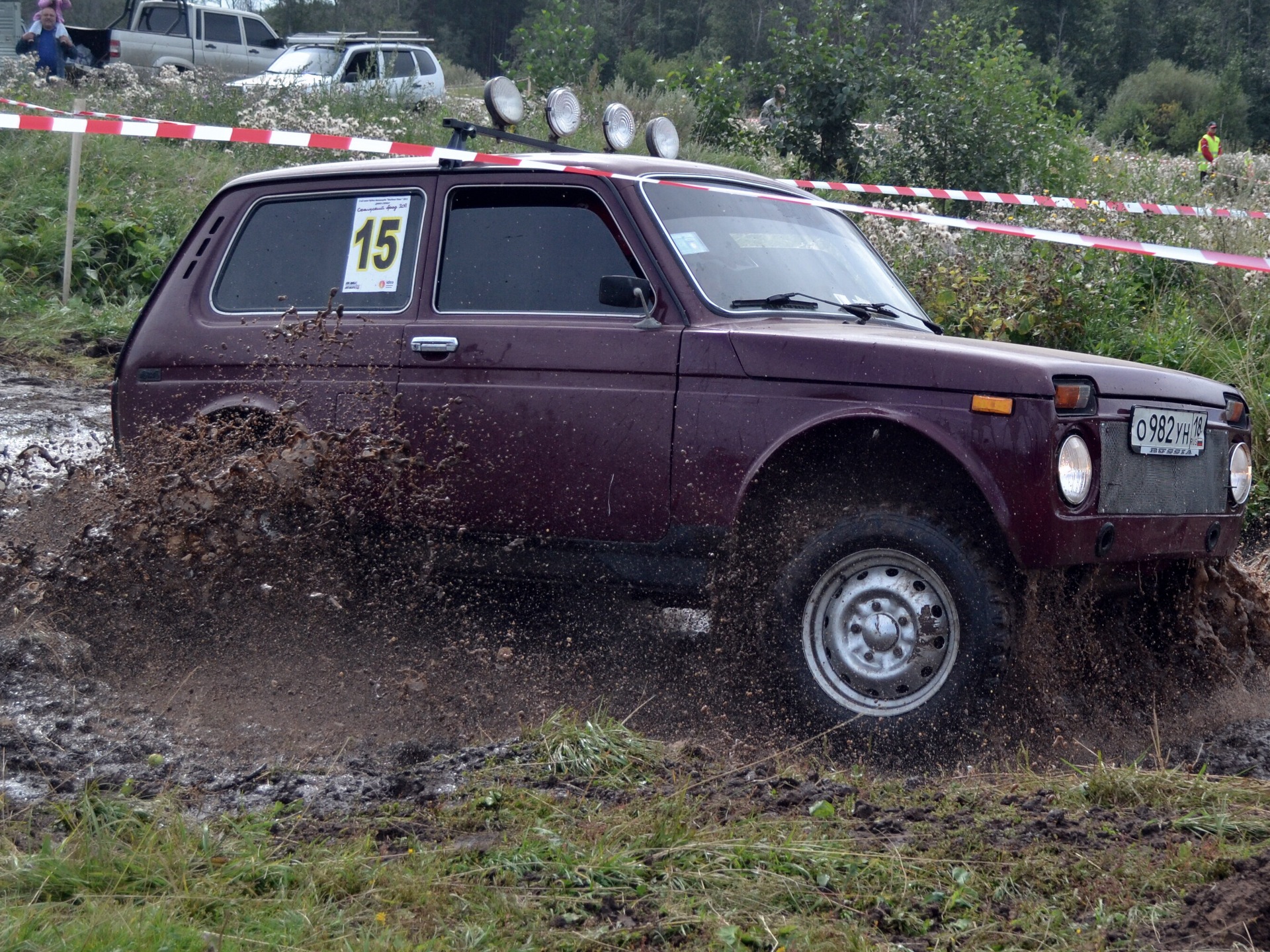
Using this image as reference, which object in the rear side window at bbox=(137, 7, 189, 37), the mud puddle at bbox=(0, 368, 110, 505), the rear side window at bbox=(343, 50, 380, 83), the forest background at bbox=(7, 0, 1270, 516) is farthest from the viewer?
the rear side window at bbox=(137, 7, 189, 37)

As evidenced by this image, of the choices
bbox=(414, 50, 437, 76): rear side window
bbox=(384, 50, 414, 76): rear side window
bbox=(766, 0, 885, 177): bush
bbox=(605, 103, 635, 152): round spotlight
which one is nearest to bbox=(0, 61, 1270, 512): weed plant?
bbox=(766, 0, 885, 177): bush

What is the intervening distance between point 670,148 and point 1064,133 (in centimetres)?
703

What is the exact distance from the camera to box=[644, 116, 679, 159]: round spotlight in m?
5.71

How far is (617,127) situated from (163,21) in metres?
22.0

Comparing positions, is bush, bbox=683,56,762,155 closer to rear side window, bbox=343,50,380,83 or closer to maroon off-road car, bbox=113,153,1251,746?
rear side window, bbox=343,50,380,83

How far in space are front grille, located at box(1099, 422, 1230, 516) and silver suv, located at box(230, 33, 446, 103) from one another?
13.2m

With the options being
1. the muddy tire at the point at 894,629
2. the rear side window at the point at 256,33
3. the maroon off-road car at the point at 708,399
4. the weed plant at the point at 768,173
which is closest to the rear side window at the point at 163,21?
the rear side window at the point at 256,33

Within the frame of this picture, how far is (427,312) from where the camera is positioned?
4543mm

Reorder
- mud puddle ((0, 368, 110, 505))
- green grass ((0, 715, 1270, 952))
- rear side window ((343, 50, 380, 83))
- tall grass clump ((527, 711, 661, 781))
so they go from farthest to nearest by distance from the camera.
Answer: rear side window ((343, 50, 380, 83)) → mud puddle ((0, 368, 110, 505)) → tall grass clump ((527, 711, 661, 781)) → green grass ((0, 715, 1270, 952))

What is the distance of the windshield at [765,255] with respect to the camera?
4254 mm

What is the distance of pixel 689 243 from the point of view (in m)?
4.29

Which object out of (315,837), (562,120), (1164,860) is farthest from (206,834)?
(562,120)

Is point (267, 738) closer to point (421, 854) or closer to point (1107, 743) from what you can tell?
point (421, 854)

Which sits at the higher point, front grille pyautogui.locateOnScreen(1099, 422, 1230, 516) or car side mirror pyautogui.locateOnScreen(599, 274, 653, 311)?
car side mirror pyautogui.locateOnScreen(599, 274, 653, 311)
